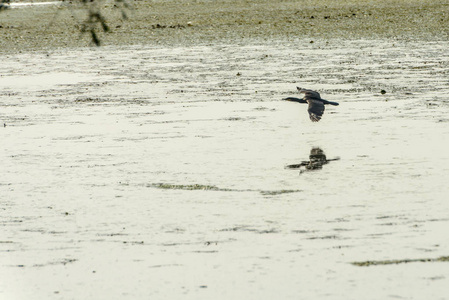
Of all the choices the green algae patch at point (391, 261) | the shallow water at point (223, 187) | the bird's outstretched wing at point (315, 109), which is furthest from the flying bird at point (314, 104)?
the green algae patch at point (391, 261)

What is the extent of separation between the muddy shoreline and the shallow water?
5.15 m

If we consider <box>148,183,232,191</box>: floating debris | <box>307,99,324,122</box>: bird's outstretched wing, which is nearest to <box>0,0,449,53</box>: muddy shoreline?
<box>307,99,324,122</box>: bird's outstretched wing

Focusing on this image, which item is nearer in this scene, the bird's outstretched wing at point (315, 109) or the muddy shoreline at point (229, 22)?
the bird's outstretched wing at point (315, 109)

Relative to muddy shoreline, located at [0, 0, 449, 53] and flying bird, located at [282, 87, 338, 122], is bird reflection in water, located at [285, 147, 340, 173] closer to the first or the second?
flying bird, located at [282, 87, 338, 122]

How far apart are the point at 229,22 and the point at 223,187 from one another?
14140 mm

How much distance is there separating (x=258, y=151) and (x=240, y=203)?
169 centimetres

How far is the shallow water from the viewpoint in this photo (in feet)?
17.2

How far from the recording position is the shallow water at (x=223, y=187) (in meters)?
5.24

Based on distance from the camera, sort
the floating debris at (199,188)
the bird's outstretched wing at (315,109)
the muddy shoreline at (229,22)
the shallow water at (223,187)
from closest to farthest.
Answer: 1. the shallow water at (223,187)
2. the floating debris at (199,188)
3. the bird's outstretched wing at (315,109)
4. the muddy shoreline at (229,22)

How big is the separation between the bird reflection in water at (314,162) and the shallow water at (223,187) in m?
0.07

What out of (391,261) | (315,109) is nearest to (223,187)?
(391,261)

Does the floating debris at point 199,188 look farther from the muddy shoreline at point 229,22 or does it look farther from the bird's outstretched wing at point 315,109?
the muddy shoreline at point 229,22

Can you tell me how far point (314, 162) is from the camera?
7836 millimetres

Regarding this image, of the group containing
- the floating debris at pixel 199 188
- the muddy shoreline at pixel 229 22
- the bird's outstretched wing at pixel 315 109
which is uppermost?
the muddy shoreline at pixel 229 22
